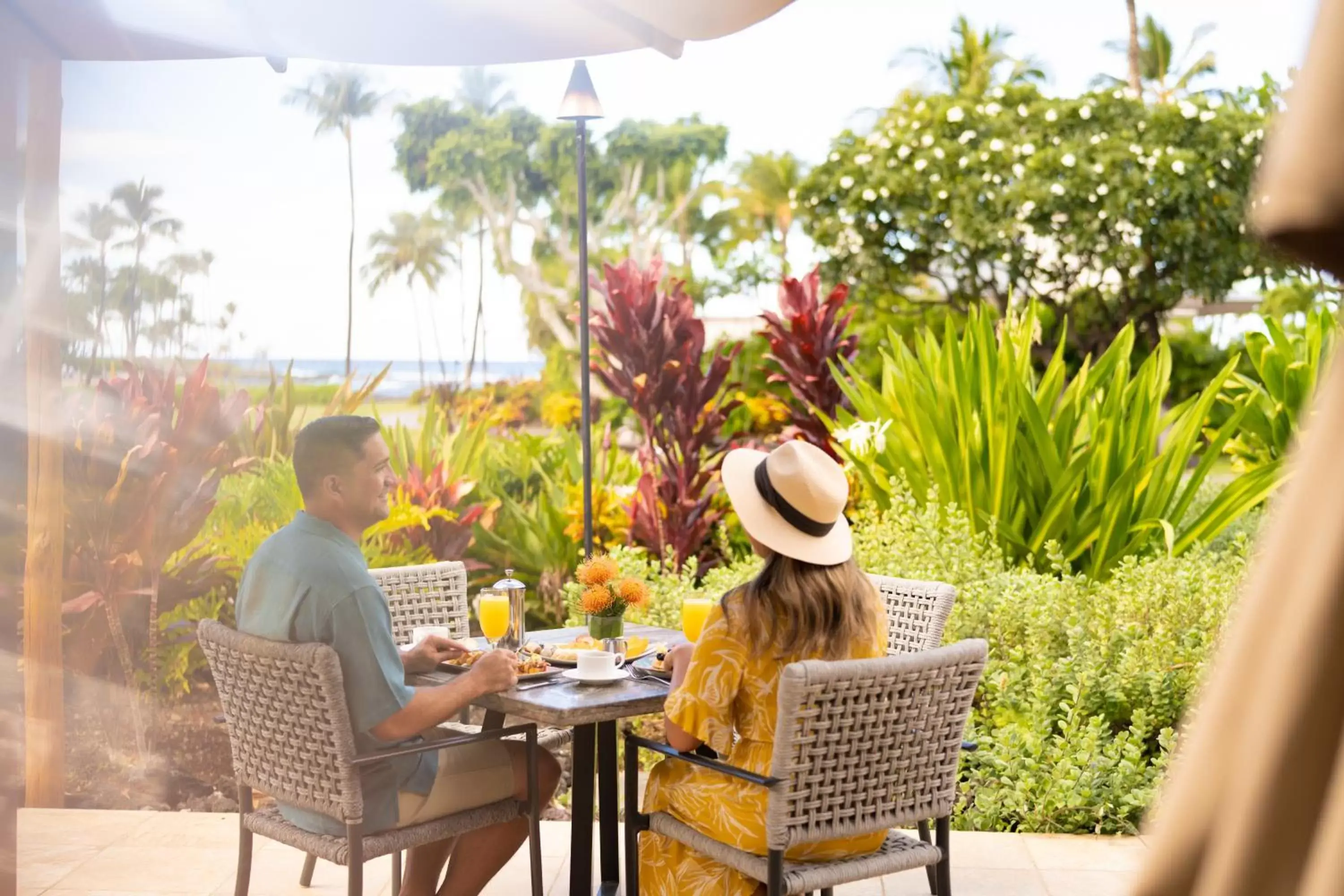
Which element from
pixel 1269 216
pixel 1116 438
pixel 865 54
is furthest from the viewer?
pixel 865 54

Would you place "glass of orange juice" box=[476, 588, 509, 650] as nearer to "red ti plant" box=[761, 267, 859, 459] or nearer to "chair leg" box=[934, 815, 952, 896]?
"chair leg" box=[934, 815, 952, 896]

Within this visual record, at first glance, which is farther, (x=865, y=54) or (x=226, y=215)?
(x=865, y=54)

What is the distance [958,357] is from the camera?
5477 mm

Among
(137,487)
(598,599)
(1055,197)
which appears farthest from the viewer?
(1055,197)

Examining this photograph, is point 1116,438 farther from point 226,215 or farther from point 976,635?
point 226,215

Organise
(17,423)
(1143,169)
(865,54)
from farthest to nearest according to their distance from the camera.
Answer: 1. (865,54)
2. (1143,169)
3. (17,423)

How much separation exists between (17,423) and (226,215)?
492cm

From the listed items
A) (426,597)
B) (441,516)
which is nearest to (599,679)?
(426,597)

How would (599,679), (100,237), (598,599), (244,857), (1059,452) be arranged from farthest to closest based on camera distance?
(100,237) < (1059,452) < (598,599) < (244,857) < (599,679)

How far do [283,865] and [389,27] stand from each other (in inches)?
91.1

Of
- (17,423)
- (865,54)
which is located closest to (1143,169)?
(17,423)

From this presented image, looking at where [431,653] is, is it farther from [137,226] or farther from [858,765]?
[137,226]

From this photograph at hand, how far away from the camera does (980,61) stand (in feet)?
82.3

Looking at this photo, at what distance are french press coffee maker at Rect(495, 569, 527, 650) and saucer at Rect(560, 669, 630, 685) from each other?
248 mm
